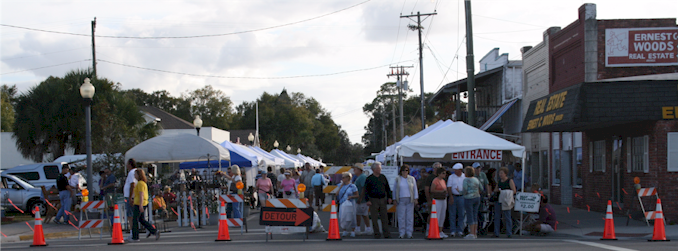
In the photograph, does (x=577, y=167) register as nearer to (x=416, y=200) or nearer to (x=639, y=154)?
(x=639, y=154)

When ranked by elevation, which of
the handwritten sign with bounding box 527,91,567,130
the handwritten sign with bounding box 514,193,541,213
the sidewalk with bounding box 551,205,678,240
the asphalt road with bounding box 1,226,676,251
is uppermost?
the handwritten sign with bounding box 527,91,567,130

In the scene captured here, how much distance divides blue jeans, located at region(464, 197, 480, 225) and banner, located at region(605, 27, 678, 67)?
8.45 metres

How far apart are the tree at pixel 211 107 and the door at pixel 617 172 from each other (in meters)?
66.3

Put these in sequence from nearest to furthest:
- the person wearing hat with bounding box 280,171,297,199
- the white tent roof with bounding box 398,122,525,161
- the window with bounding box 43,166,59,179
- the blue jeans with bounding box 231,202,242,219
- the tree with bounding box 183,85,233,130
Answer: the white tent roof with bounding box 398,122,525,161 < the blue jeans with bounding box 231,202,242,219 < the person wearing hat with bounding box 280,171,297,199 < the window with bounding box 43,166,59,179 < the tree with bounding box 183,85,233,130

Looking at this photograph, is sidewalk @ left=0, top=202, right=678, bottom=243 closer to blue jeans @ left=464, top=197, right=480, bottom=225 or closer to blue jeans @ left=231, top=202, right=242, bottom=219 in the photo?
blue jeans @ left=231, top=202, right=242, bottom=219

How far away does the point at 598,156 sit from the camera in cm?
1978

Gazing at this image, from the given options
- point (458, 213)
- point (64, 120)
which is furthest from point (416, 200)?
point (64, 120)

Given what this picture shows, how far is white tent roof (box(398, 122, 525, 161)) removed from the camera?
15.2 m

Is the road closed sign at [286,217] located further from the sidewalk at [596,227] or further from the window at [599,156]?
the window at [599,156]

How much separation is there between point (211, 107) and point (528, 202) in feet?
235

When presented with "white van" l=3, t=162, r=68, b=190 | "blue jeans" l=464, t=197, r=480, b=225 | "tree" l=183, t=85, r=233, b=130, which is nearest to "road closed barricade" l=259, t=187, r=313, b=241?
"blue jeans" l=464, t=197, r=480, b=225

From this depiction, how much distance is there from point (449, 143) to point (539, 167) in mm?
12449

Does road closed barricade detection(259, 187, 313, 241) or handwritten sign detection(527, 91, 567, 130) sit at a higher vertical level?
handwritten sign detection(527, 91, 567, 130)

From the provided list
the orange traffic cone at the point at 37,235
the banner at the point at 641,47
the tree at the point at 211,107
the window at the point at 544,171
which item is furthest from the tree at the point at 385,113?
the orange traffic cone at the point at 37,235
